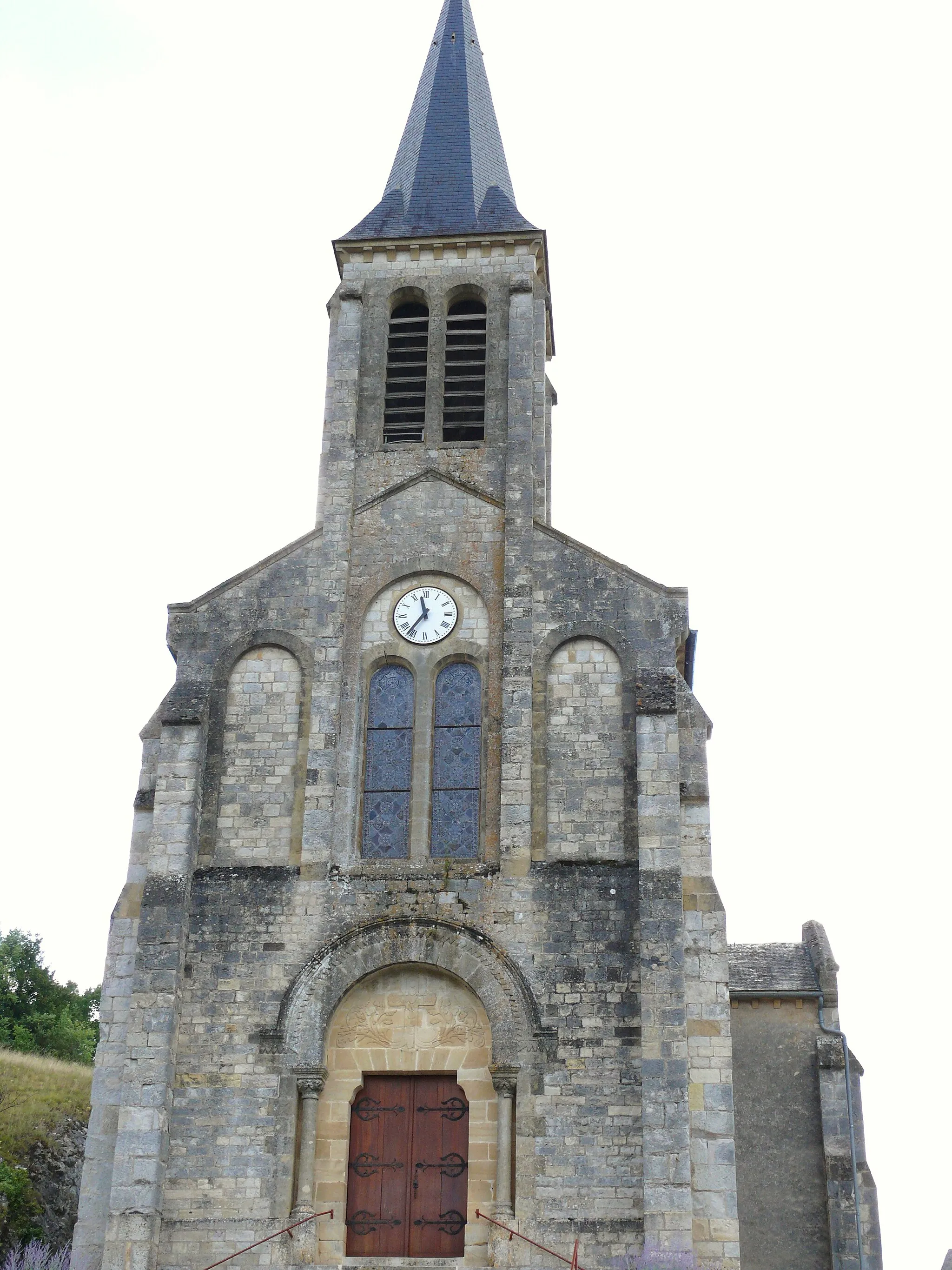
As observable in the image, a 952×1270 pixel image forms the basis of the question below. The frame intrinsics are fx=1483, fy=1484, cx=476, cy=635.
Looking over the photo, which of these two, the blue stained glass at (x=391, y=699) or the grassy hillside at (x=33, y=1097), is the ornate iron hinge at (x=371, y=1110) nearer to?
the blue stained glass at (x=391, y=699)

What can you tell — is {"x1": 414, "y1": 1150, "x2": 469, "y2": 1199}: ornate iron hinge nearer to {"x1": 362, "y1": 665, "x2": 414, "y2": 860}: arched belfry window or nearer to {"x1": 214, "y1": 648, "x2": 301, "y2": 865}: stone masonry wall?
{"x1": 362, "y1": 665, "x2": 414, "y2": 860}: arched belfry window

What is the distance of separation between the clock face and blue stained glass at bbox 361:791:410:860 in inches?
85.3

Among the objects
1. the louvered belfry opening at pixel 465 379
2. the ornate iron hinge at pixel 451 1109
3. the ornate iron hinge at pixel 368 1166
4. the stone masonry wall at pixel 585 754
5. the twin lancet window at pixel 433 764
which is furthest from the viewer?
the louvered belfry opening at pixel 465 379

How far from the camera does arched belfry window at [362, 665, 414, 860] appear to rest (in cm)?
1866

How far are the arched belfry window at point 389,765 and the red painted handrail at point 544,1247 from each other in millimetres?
4453

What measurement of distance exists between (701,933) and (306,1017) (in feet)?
15.6

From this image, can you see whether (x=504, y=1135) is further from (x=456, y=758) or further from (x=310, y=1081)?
(x=456, y=758)

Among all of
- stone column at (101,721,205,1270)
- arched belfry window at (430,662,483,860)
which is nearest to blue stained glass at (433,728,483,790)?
arched belfry window at (430,662,483,860)

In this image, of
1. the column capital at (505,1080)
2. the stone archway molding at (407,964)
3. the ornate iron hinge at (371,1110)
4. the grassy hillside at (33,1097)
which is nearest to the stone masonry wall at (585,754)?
the stone archway molding at (407,964)

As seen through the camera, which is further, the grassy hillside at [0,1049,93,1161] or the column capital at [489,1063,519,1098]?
the grassy hillside at [0,1049,93,1161]

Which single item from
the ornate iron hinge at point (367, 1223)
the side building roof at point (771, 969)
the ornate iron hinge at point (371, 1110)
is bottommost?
the ornate iron hinge at point (367, 1223)

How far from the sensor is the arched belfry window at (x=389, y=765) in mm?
18656

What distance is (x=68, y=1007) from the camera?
3775cm

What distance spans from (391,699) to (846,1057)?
9.03 m
